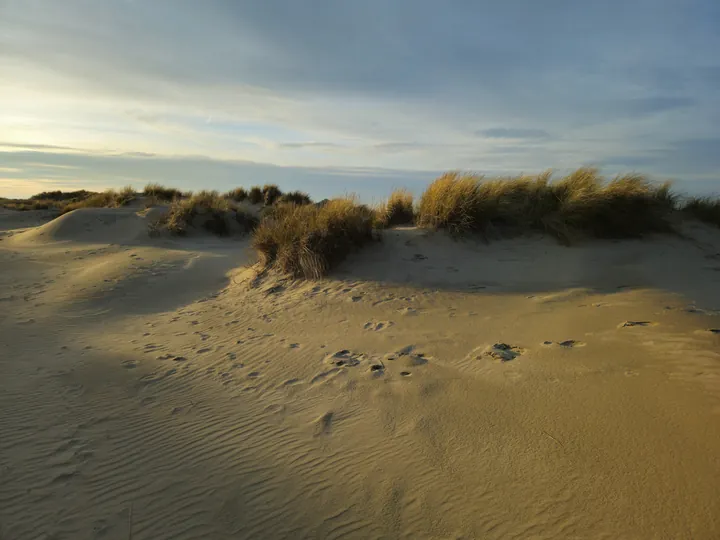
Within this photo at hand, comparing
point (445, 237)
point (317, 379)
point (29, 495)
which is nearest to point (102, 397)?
point (29, 495)

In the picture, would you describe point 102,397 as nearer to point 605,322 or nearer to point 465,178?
point 605,322

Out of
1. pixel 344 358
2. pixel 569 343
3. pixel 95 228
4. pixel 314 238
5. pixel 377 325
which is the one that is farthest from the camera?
pixel 95 228

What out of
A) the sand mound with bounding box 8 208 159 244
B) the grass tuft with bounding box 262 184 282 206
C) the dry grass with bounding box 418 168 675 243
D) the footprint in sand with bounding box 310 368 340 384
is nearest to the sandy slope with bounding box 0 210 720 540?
the footprint in sand with bounding box 310 368 340 384

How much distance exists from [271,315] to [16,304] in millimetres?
4482

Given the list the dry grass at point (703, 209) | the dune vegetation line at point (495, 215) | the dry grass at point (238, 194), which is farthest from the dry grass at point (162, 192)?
the dry grass at point (703, 209)

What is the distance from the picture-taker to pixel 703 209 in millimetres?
9992

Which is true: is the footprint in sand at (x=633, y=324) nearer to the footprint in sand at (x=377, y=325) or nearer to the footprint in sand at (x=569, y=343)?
the footprint in sand at (x=569, y=343)

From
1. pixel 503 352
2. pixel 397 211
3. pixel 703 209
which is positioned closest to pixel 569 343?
pixel 503 352

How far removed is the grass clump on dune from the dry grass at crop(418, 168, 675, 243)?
1.47 metres

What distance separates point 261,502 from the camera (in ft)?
9.05

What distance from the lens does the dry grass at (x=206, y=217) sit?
15258 millimetres

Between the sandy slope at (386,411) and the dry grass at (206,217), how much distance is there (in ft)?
27.2

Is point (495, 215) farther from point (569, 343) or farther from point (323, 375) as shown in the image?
point (323, 375)

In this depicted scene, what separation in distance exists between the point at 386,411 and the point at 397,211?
7035 millimetres
